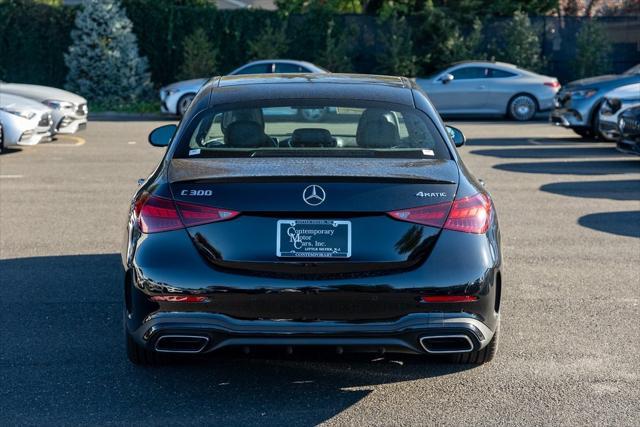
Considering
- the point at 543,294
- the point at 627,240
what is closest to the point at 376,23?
the point at 627,240

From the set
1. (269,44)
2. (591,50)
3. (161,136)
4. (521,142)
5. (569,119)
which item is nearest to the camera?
(161,136)

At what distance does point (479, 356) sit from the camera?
5668mm

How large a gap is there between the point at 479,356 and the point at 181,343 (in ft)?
5.38

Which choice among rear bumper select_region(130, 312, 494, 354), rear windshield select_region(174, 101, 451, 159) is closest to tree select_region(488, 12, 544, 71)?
rear windshield select_region(174, 101, 451, 159)

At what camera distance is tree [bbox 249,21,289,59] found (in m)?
29.7

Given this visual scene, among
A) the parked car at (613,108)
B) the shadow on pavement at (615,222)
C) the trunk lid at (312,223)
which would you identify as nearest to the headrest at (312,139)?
the trunk lid at (312,223)

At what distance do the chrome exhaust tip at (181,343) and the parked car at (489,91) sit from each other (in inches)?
813

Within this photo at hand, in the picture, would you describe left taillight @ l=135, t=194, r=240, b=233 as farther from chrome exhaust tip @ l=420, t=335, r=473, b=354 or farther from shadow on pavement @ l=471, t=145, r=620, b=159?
shadow on pavement @ l=471, t=145, r=620, b=159

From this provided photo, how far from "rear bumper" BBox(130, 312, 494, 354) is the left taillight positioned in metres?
0.43

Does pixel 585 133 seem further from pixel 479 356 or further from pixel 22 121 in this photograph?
pixel 479 356

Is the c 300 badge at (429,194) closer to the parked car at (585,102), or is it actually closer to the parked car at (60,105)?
the parked car at (60,105)

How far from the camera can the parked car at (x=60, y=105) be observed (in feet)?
59.4

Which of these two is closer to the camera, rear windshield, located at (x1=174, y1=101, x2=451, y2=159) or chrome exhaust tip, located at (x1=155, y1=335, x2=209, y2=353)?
chrome exhaust tip, located at (x1=155, y1=335, x2=209, y2=353)

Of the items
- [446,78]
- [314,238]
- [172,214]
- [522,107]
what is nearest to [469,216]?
[314,238]
